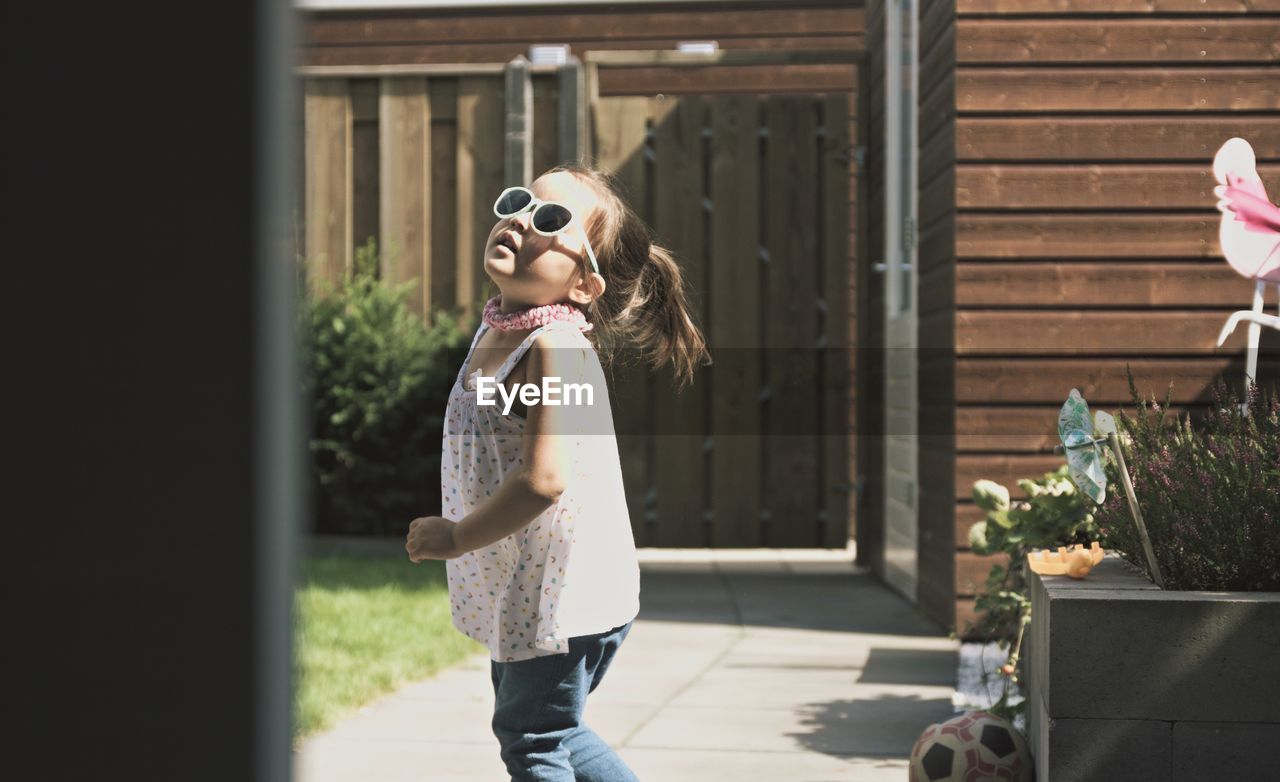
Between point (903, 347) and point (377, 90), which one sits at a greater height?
point (377, 90)

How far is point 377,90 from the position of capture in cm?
835

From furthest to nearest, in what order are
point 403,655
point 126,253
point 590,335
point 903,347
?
point 903,347
point 403,655
point 590,335
point 126,253

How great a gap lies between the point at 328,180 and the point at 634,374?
2078 millimetres

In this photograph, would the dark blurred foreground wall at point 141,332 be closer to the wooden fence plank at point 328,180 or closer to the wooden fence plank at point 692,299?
the wooden fence plank at point 692,299

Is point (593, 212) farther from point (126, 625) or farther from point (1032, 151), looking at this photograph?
point (1032, 151)

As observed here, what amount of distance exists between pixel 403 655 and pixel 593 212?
2.83 metres

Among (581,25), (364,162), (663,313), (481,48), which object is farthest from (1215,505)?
(481,48)

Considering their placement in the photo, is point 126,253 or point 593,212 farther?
point 593,212

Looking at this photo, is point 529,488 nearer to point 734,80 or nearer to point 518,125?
point 518,125

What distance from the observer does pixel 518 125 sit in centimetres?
809

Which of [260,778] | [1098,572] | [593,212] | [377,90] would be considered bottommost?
[1098,572]

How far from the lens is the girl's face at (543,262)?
236 cm

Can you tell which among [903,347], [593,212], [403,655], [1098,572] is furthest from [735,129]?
[593,212]

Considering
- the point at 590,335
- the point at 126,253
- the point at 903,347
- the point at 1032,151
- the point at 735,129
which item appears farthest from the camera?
the point at 735,129
